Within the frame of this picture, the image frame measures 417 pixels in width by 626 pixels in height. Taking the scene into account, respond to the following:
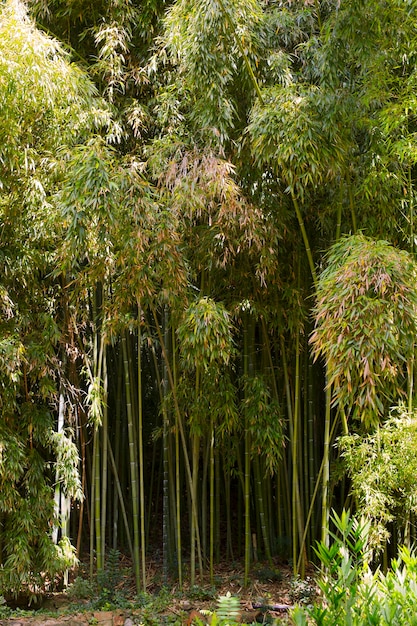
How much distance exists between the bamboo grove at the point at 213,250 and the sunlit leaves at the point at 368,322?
1cm

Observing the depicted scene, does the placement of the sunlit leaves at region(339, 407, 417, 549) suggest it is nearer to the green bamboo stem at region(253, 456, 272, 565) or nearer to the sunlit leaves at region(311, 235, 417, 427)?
the sunlit leaves at region(311, 235, 417, 427)

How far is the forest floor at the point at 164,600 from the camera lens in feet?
13.7

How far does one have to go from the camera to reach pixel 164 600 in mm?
4398

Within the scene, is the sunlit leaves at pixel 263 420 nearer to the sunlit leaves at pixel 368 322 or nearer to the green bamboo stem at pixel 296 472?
the green bamboo stem at pixel 296 472

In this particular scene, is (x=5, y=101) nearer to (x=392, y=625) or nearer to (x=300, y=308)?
(x=300, y=308)

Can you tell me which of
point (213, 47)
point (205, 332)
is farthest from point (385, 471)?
point (213, 47)

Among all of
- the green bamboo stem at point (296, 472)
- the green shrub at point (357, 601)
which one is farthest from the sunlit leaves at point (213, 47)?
the green shrub at point (357, 601)

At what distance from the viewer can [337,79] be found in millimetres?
3990

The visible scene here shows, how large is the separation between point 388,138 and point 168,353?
2108mm

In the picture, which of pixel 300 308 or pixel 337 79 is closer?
pixel 337 79

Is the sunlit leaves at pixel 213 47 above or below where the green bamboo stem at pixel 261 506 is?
above

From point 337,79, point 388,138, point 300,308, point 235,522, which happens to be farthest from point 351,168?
point 235,522

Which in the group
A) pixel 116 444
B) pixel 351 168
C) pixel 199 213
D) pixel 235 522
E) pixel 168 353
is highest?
pixel 351 168

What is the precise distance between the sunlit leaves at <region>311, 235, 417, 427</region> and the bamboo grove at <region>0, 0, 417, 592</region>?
0.04ft
